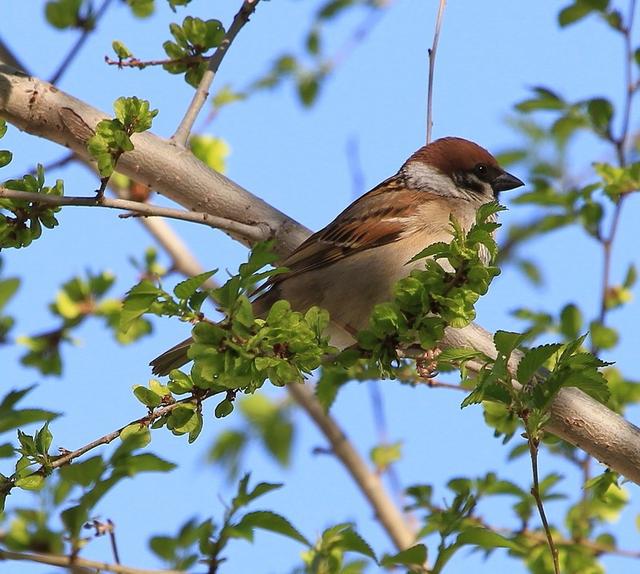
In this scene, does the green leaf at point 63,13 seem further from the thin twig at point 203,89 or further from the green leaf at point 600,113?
the green leaf at point 600,113

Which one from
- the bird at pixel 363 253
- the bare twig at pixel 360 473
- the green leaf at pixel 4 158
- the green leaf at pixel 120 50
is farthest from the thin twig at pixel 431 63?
the bare twig at pixel 360 473

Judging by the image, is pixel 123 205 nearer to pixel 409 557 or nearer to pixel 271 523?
pixel 271 523

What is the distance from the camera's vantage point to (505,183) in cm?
442

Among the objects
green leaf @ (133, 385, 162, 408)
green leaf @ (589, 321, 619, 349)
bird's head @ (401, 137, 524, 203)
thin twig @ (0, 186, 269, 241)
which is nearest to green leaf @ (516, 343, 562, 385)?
green leaf @ (133, 385, 162, 408)

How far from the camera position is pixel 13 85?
9.83 ft

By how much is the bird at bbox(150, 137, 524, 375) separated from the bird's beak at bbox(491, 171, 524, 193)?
0.13 feet

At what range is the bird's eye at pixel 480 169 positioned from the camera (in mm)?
4418

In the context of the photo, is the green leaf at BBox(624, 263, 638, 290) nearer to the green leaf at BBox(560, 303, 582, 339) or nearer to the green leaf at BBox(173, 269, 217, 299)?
the green leaf at BBox(560, 303, 582, 339)

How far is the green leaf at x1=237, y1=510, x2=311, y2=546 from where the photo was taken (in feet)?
8.21

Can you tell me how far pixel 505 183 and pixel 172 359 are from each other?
188 centimetres

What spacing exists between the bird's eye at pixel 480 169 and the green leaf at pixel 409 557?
221 cm

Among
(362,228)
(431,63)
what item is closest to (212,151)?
(362,228)

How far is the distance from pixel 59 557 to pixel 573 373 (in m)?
1.24

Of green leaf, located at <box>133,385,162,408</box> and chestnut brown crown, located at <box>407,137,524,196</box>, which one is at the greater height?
chestnut brown crown, located at <box>407,137,524,196</box>
